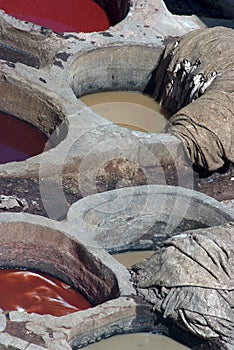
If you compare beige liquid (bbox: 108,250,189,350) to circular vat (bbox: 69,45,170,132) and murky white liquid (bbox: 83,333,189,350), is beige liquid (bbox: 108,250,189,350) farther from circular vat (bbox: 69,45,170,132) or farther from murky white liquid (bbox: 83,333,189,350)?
circular vat (bbox: 69,45,170,132)

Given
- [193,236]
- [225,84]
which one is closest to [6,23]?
[225,84]

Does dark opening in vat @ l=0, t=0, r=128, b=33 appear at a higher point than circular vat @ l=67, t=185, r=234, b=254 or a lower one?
lower

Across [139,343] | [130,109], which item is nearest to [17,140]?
[130,109]

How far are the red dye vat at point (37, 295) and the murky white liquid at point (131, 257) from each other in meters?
0.69

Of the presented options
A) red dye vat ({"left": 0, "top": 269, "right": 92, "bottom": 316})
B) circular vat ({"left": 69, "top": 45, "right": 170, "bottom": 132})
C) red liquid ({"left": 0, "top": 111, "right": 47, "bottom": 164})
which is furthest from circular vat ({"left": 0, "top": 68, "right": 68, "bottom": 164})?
red dye vat ({"left": 0, "top": 269, "right": 92, "bottom": 316})

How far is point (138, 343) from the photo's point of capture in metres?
10.9

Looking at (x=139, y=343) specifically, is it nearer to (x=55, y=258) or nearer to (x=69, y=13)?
(x=55, y=258)

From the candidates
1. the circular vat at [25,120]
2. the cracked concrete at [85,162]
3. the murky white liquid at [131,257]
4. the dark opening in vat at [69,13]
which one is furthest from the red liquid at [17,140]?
the dark opening in vat at [69,13]

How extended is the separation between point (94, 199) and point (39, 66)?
375 centimetres

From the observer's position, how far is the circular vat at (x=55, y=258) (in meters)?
11.2

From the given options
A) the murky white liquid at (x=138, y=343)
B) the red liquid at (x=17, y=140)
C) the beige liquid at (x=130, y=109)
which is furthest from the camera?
the beige liquid at (x=130, y=109)

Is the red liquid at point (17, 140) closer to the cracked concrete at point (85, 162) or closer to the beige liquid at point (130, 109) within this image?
the cracked concrete at point (85, 162)

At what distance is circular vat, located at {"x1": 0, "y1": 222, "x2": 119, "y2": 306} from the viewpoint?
36.9ft

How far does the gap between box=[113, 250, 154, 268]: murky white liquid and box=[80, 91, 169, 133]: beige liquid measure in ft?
9.08
